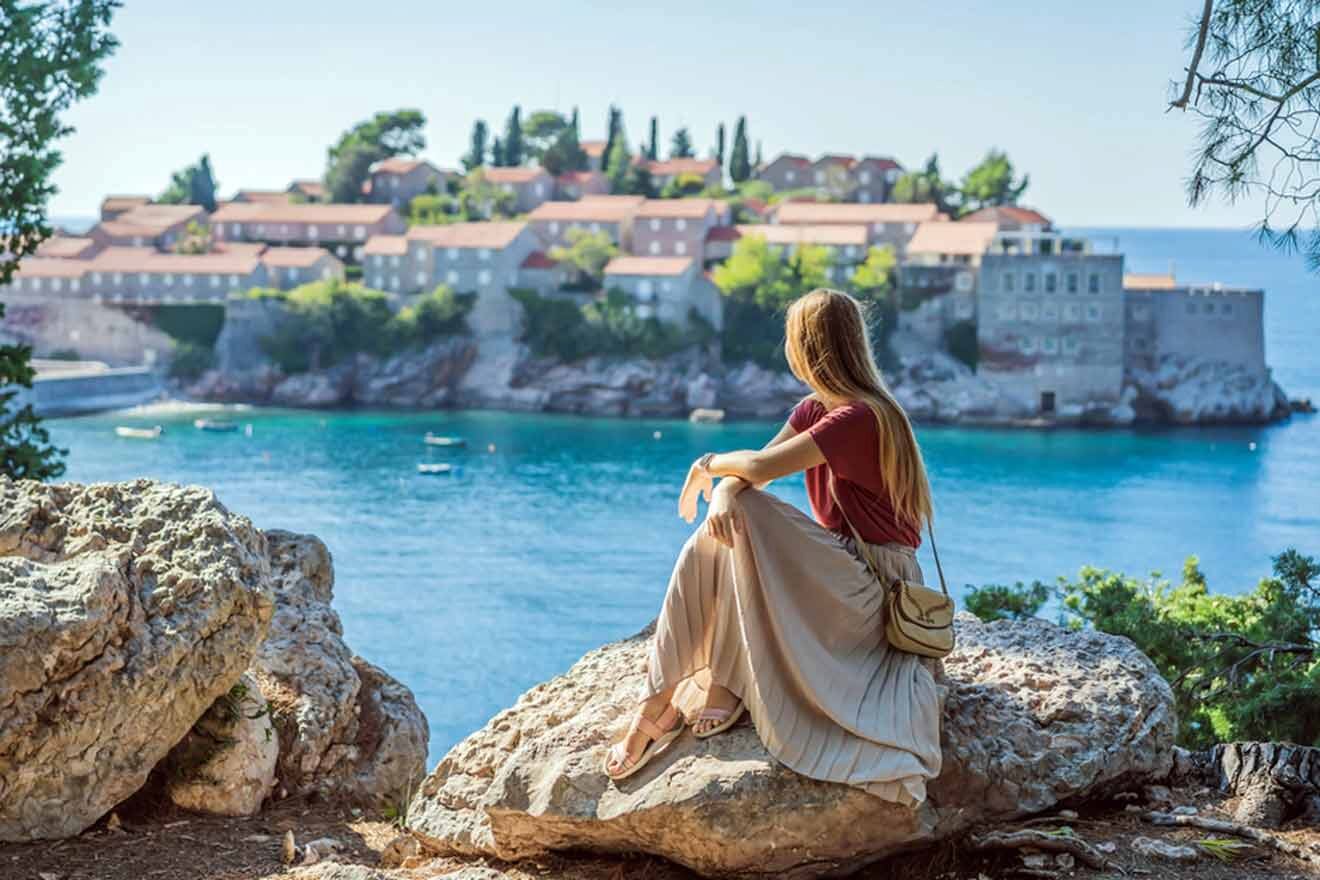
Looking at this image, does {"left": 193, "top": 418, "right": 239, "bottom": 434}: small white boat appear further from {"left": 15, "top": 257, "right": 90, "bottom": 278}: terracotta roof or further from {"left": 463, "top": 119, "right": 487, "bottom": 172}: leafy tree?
{"left": 463, "top": 119, "right": 487, "bottom": 172}: leafy tree

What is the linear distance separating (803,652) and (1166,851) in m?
1.03

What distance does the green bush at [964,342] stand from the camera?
51062 millimetres

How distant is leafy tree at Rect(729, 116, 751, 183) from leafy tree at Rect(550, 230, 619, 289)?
16.6m

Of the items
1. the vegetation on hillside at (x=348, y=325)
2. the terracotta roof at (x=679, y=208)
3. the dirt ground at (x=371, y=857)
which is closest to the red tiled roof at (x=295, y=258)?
the vegetation on hillside at (x=348, y=325)

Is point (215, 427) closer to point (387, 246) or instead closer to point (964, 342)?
point (387, 246)

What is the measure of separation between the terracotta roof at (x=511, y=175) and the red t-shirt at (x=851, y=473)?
62437mm

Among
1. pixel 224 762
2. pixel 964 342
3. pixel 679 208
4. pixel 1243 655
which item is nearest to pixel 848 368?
pixel 224 762

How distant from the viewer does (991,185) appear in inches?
2478

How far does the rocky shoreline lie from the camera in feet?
163

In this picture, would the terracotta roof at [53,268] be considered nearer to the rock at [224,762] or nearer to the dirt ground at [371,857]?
the rock at [224,762]

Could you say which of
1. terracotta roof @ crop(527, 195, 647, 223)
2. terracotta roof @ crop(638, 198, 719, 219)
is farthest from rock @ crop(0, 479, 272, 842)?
terracotta roof @ crop(527, 195, 647, 223)

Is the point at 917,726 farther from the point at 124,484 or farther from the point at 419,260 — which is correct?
the point at 419,260

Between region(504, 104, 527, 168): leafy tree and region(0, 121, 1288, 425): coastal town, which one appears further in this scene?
region(504, 104, 527, 168): leafy tree

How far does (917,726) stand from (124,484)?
2360 millimetres
